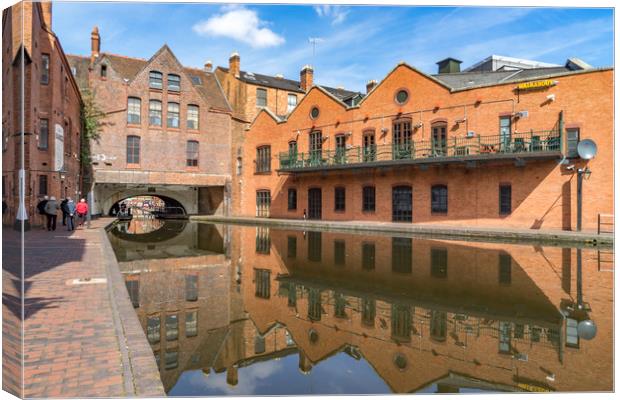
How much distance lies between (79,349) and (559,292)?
7068 mm

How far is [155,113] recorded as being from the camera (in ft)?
102

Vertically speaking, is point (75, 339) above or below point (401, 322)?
above

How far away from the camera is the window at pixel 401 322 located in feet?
16.4

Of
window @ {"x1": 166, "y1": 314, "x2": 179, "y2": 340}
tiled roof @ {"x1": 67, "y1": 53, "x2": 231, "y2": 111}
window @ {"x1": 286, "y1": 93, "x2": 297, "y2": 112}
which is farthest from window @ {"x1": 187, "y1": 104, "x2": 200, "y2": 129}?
window @ {"x1": 166, "y1": 314, "x2": 179, "y2": 340}

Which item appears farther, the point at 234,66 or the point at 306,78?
the point at 306,78

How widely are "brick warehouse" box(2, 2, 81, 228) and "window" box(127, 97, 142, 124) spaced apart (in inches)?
143

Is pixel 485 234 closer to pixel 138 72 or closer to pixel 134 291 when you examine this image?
pixel 134 291

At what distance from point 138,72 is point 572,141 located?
27.0 meters

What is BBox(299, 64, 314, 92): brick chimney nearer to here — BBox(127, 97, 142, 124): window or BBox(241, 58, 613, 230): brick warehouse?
BBox(241, 58, 613, 230): brick warehouse

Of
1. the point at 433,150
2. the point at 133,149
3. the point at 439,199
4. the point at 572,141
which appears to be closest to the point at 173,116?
the point at 133,149

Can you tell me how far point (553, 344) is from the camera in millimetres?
4664

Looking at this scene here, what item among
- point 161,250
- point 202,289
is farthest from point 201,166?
point 202,289

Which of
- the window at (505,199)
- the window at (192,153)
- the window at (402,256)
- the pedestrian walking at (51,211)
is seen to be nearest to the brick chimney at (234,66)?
the window at (192,153)

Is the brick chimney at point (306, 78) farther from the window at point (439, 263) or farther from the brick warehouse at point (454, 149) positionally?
the window at point (439, 263)
